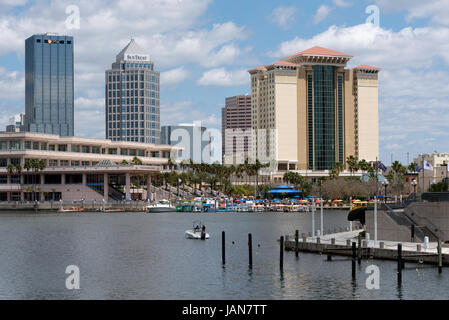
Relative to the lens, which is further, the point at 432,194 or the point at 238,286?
the point at 432,194

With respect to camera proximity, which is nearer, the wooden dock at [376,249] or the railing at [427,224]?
the wooden dock at [376,249]

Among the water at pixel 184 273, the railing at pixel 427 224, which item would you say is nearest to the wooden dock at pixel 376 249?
the water at pixel 184 273

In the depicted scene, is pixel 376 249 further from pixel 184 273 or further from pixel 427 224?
pixel 184 273

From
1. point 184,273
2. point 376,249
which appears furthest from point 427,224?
point 184,273

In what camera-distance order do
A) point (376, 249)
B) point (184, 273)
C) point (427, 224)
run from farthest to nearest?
1. point (427, 224)
2. point (376, 249)
3. point (184, 273)

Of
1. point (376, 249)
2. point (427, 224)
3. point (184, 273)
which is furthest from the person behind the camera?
point (427, 224)

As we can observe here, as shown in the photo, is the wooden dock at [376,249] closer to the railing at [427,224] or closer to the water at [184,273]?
the water at [184,273]

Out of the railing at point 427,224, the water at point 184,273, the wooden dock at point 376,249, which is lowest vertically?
the water at point 184,273

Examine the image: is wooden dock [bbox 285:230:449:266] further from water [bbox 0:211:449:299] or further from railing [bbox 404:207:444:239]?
railing [bbox 404:207:444:239]

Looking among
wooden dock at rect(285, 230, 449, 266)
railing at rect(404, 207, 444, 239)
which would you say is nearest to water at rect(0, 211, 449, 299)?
wooden dock at rect(285, 230, 449, 266)
